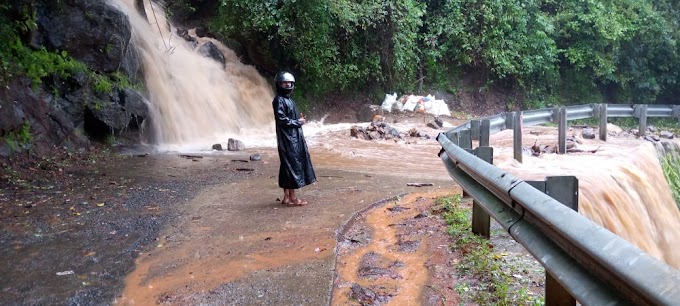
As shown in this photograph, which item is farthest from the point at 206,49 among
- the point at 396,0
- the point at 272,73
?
the point at 396,0

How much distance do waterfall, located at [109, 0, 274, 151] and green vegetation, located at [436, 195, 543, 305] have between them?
8.95m

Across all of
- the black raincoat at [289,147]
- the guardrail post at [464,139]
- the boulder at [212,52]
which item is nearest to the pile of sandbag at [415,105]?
the boulder at [212,52]

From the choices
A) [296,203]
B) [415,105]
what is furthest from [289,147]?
[415,105]

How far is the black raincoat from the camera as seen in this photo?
6.25m

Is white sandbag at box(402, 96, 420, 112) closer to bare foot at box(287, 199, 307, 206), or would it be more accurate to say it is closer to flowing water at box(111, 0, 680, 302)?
flowing water at box(111, 0, 680, 302)

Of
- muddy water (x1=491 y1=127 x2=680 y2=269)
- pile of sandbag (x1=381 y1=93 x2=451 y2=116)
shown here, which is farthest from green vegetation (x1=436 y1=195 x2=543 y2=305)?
pile of sandbag (x1=381 y1=93 x2=451 y2=116)

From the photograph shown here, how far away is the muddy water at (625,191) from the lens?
17.3 feet

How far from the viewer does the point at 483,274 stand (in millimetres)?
3436

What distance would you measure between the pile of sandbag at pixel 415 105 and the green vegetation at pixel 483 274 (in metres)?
14.4

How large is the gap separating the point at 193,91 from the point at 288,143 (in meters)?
8.96

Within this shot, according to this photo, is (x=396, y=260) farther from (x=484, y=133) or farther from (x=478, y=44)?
(x=478, y=44)

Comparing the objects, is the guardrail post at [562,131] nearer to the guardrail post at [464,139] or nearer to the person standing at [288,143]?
the guardrail post at [464,139]

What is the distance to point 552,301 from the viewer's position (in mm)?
2459

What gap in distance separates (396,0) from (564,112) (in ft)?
Answer: 32.7
